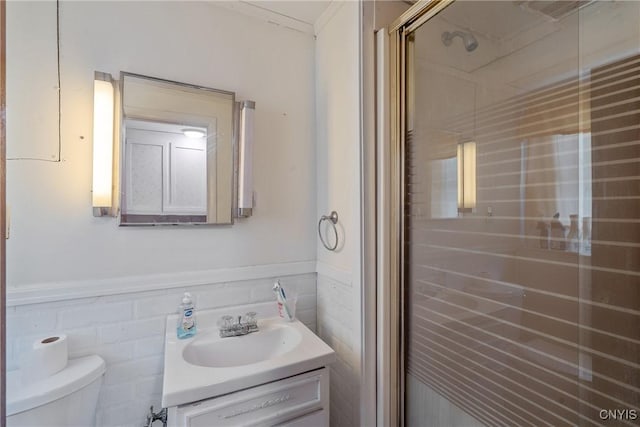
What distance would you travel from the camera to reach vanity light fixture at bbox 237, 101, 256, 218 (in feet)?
4.36

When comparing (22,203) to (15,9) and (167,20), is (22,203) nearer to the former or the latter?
(15,9)

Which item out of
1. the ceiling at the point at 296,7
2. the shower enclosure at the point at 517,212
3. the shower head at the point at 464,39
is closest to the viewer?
the shower enclosure at the point at 517,212

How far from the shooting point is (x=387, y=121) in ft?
3.97

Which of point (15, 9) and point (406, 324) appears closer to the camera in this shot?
point (15, 9)

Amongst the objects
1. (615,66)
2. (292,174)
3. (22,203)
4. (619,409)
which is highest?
(615,66)

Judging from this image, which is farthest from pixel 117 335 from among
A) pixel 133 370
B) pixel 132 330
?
pixel 133 370

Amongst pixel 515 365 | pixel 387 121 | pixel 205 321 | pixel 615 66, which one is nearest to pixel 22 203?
pixel 205 321

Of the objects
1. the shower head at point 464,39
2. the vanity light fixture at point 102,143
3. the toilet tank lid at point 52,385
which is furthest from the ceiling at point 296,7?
the toilet tank lid at point 52,385

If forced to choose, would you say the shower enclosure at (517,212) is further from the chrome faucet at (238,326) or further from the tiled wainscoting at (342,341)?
the chrome faucet at (238,326)

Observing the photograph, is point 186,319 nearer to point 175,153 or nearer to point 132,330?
point 132,330

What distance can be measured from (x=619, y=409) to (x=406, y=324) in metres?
0.63

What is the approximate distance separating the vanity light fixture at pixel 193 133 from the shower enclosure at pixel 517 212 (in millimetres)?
833

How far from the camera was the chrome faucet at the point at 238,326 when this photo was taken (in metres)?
1.24

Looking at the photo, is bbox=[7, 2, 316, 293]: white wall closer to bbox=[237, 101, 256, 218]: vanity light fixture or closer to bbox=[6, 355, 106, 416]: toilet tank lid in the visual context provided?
bbox=[237, 101, 256, 218]: vanity light fixture
